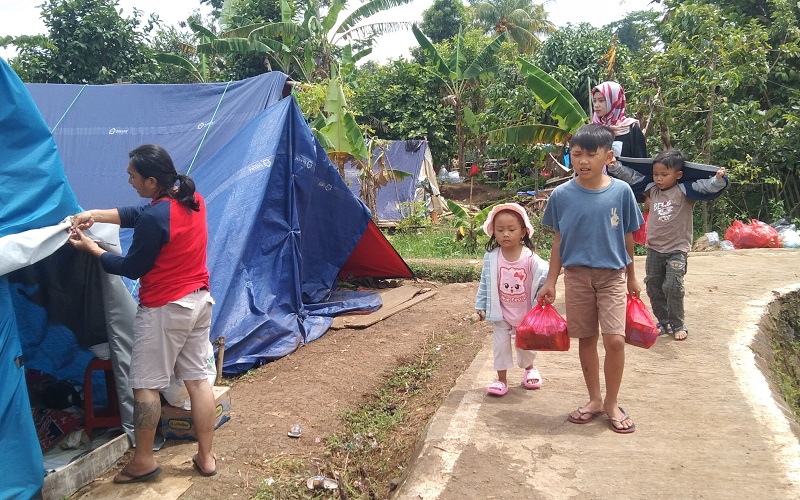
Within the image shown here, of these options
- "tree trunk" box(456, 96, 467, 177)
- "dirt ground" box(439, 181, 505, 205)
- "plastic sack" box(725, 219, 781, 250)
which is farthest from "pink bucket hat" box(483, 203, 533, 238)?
"tree trunk" box(456, 96, 467, 177)

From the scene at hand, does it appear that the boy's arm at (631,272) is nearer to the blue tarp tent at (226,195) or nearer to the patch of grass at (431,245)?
the blue tarp tent at (226,195)

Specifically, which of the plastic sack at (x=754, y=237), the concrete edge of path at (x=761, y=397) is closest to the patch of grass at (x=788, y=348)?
the concrete edge of path at (x=761, y=397)

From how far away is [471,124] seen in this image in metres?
16.2

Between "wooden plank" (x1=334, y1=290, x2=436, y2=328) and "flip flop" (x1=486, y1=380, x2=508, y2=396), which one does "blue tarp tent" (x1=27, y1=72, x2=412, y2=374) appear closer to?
"wooden plank" (x1=334, y1=290, x2=436, y2=328)

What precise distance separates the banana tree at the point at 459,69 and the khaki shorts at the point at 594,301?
13.0 metres

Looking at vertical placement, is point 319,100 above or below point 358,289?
above

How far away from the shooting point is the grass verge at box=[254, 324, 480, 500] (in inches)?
129

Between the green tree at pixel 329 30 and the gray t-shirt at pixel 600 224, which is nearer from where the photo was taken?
the gray t-shirt at pixel 600 224

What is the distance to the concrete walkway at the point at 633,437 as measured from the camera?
9.02ft

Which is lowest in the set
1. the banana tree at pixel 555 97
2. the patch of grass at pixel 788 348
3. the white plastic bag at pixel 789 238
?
the patch of grass at pixel 788 348

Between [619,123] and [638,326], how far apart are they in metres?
2.68

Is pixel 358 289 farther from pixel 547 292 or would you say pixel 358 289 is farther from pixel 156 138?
pixel 547 292

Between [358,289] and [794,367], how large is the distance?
4.67 meters

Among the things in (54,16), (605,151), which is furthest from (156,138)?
(54,16)
